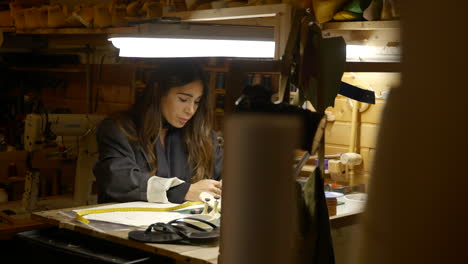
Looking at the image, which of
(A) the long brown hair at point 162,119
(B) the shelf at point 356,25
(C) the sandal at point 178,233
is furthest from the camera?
(A) the long brown hair at point 162,119

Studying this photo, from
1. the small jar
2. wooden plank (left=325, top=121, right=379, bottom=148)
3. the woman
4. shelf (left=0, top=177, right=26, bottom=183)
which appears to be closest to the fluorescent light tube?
the woman

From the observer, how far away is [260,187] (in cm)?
27

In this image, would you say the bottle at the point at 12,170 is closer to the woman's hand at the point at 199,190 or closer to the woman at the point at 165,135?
the woman at the point at 165,135

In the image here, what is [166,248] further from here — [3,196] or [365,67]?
[3,196]

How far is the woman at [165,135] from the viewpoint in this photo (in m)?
3.24

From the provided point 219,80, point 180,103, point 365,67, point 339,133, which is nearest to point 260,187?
point 365,67

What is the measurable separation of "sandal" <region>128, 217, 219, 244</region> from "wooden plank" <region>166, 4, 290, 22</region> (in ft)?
2.87

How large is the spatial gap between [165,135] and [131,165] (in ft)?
1.15

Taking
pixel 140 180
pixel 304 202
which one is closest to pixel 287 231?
pixel 304 202

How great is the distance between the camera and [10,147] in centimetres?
496

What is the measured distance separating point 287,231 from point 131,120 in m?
3.17

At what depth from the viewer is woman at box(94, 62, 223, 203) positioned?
324cm

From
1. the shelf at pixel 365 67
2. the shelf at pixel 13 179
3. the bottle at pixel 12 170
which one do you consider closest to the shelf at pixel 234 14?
the shelf at pixel 365 67

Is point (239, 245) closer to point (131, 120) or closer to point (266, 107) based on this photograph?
point (266, 107)
